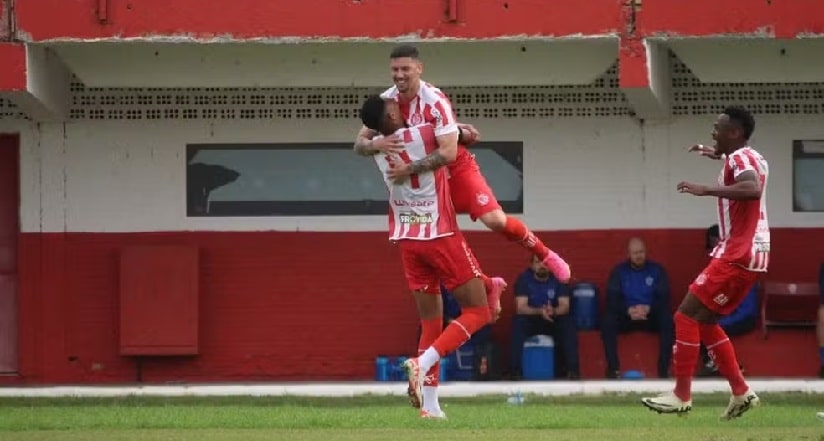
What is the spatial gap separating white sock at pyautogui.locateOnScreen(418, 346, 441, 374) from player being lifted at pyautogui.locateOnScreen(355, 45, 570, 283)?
100cm

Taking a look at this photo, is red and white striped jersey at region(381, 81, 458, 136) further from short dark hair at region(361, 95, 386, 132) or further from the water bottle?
the water bottle

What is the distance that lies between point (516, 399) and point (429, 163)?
7.16m

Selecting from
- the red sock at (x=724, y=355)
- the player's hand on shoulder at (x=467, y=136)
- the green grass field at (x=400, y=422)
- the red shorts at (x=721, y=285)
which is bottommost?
the green grass field at (x=400, y=422)

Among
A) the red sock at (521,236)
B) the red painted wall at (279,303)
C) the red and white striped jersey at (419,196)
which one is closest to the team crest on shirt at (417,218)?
the red and white striped jersey at (419,196)

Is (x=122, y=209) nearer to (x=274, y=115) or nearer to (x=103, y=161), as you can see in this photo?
(x=103, y=161)

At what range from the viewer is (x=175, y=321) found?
24531 millimetres

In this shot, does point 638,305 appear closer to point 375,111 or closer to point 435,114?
point 435,114

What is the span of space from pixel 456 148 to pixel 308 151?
10600 mm

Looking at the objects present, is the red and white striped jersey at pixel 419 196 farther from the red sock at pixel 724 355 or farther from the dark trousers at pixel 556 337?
the dark trousers at pixel 556 337

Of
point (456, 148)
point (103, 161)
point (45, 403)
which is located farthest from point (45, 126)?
point (456, 148)

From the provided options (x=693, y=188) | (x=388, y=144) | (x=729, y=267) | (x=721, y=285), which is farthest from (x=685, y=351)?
(x=388, y=144)

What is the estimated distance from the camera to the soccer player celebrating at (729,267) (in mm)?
14633

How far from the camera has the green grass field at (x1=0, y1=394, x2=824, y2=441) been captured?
45.1ft

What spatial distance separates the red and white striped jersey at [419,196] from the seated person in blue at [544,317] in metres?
9.26
